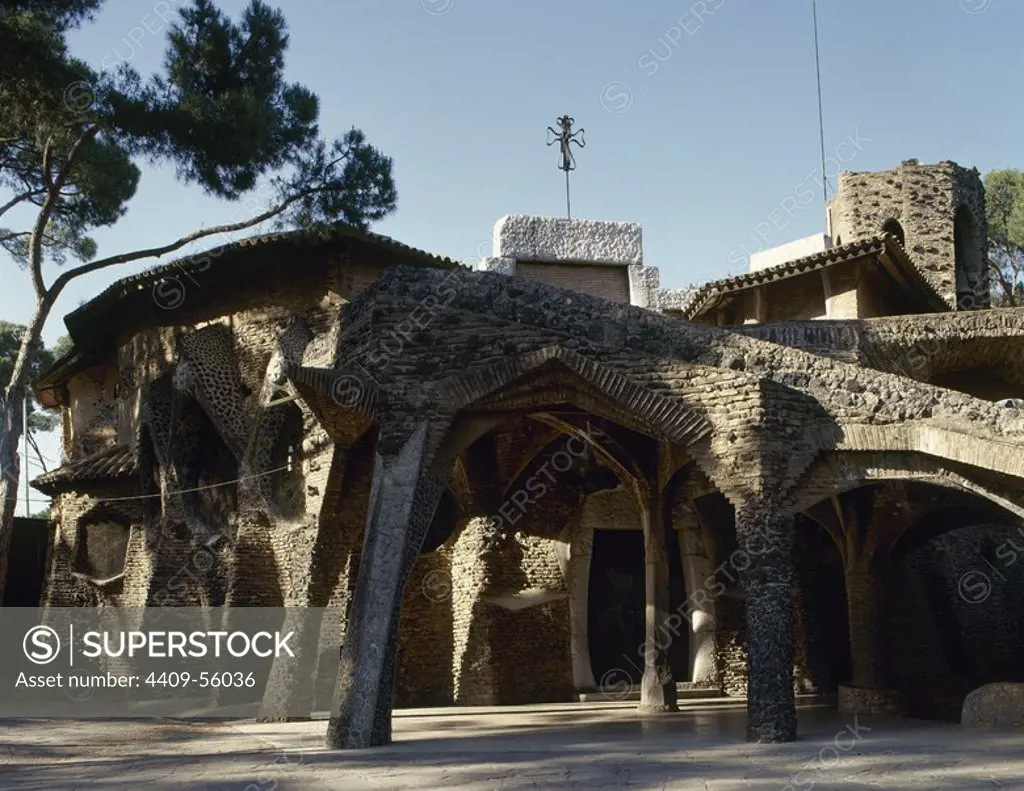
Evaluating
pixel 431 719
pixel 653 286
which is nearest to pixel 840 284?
pixel 653 286

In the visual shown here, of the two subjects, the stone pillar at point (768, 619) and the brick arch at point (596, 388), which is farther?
the brick arch at point (596, 388)

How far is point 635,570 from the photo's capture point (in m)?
20.2

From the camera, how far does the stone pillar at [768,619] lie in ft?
35.7

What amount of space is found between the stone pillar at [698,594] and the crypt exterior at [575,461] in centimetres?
4

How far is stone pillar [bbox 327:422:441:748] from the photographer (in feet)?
35.0

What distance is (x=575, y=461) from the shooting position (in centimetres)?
1794

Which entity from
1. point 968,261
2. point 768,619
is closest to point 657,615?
point 768,619

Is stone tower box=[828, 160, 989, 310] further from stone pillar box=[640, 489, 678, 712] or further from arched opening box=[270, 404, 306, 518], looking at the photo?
arched opening box=[270, 404, 306, 518]

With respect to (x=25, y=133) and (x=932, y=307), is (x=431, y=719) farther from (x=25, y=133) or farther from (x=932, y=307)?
(x=932, y=307)

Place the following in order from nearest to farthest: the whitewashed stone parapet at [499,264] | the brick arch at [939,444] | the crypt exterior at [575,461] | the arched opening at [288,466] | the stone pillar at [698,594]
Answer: the brick arch at [939,444] < the crypt exterior at [575,461] < the stone pillar at [698,594] < the arched opening at [288,466] < the whitewashed stone parapet at [499,264]

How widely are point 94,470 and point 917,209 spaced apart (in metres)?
16.8

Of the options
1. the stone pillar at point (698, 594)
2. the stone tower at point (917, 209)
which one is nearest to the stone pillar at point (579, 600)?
the stone pillar at point (698, 594)

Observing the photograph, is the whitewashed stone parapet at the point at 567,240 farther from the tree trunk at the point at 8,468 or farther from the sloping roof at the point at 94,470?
the tree trunk at the point at 8,468

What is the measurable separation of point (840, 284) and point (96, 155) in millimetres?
11789
